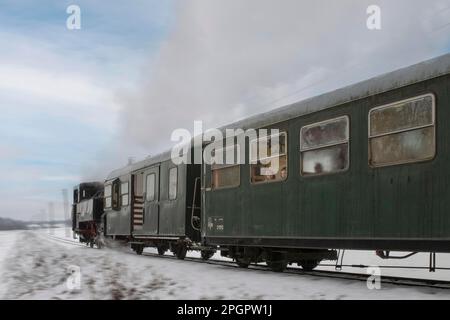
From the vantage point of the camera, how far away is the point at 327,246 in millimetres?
9797

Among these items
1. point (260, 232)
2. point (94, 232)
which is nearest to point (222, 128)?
point (260, 232)

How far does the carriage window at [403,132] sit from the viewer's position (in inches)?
315

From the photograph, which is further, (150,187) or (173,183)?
(150,187)

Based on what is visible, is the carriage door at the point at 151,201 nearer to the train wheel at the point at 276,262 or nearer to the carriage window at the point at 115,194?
the carriage window at the point at 115,194

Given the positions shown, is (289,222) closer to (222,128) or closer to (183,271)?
(183,271)

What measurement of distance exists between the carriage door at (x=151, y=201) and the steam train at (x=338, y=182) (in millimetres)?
1910

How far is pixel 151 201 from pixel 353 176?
Result: 364 inches

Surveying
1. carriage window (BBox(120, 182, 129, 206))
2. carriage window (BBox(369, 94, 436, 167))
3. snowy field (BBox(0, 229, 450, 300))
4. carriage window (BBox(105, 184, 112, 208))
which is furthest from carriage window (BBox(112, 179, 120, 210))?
carriage window (BBox(369, 94, 436, 167))

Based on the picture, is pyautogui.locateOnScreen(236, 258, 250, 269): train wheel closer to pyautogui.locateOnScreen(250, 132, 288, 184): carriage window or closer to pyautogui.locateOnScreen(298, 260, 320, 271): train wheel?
pyautogui.locateOnScreen(298, 260, 320, 271): train wheel

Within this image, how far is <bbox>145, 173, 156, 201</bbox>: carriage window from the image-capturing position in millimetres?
17211

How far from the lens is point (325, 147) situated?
9.80 m

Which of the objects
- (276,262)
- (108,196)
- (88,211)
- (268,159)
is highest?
(268,159)

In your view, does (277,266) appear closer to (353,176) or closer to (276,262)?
(276,262)

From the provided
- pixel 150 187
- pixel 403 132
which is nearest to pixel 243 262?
pixel 150 187
